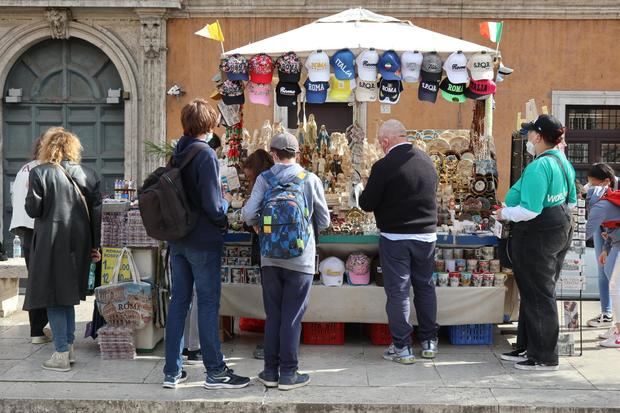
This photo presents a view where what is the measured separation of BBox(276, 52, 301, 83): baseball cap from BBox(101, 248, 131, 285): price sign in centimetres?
201

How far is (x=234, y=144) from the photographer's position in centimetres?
740

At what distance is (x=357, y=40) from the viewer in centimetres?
679

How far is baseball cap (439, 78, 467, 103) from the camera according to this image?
6.95m

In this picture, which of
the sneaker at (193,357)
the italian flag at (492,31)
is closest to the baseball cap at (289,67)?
the italian flag at (492,31)

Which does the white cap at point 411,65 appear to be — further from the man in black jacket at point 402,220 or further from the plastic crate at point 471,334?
the plastic crate at point 471,334

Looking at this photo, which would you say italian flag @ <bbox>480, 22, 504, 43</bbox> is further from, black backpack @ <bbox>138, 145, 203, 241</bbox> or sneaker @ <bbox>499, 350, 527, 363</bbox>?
black backpack @ <bbox>138, 145, 203, 241</bbox>

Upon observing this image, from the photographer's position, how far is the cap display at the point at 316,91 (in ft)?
22.3

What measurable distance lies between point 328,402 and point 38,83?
9189 mm

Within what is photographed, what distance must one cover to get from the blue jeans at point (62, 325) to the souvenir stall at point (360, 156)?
1.20 metres

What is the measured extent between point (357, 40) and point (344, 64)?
264 mm

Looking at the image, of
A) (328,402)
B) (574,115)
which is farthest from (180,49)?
(328,402)

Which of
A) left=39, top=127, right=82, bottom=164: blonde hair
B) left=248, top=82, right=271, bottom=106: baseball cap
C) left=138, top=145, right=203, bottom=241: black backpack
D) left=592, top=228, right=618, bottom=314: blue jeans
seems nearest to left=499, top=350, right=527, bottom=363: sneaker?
left=592, top=228, right=618, bottom=314: blue jeans

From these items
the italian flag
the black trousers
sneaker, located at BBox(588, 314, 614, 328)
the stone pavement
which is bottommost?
the stone pavement

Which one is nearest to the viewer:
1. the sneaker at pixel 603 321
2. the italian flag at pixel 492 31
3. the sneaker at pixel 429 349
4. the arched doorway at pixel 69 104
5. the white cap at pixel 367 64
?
the sneaker at pixel 429 349
